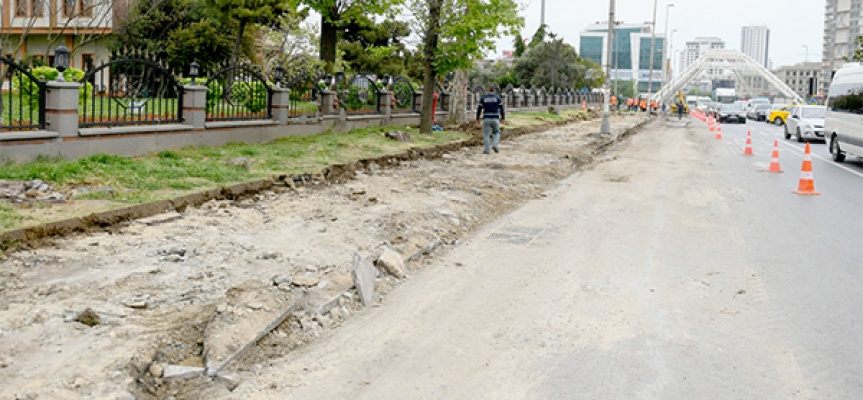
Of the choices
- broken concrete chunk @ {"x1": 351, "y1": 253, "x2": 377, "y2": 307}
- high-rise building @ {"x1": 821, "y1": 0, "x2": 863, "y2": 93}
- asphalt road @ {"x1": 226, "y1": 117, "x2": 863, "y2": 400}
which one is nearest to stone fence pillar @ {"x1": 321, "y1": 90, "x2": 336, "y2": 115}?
asphalt road @ {"x1": 226, "y1": 117, "x2": 863, "y2": 400}

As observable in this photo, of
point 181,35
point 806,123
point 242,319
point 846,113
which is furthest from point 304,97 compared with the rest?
point 806,123

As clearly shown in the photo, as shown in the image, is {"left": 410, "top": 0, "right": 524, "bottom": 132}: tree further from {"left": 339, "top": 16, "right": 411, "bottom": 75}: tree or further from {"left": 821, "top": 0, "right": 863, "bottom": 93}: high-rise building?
{"left": 821, "top": 0, "right": 863, "bottom": 93}: high-rise building

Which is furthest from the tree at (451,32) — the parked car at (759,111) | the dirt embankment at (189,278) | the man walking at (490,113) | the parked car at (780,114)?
the parked car at (759,111)

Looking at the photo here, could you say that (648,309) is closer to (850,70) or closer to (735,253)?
(735,253)

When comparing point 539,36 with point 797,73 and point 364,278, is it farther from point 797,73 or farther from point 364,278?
point 797,73

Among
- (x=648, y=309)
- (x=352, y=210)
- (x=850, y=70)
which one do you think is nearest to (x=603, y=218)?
(x=352, y=210)

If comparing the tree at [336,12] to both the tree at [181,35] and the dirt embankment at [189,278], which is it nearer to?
the tree at [181,35]

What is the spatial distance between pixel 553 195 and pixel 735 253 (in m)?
5.61

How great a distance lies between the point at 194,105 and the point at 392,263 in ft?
30.4

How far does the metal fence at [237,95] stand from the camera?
1780 centimetres

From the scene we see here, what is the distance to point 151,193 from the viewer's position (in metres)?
11.2

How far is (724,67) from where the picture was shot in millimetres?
107438

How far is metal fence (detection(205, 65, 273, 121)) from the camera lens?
17797 mm

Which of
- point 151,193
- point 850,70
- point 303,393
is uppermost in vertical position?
point 850,70
